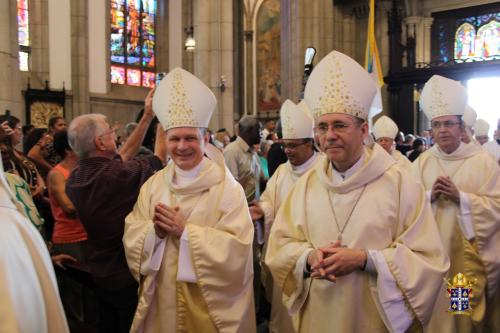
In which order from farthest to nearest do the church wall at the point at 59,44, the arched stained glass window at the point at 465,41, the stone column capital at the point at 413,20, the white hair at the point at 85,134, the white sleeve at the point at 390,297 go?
Answer: the church wall at the point at 59,44
the arched stained glass window at the point at 465,41
the stone column capital at the point at 413,20
the white hair at the point at 85,134
the white sleeve at the point at 390,297

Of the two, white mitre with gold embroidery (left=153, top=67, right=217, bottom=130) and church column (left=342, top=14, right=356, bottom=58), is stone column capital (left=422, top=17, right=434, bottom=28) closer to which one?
church column (left=342, top=14, right=356, bottom=58)

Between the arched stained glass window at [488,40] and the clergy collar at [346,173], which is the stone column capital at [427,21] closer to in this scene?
the arched stained glass window at [488,40]

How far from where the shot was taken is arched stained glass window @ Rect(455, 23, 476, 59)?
16.4m

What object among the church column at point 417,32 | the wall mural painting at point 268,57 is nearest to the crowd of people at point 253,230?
the church column at point 417,32

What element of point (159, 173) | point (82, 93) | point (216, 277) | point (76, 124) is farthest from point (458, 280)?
Answer: point (82, 93)

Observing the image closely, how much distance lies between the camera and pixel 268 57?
23969 millimetres

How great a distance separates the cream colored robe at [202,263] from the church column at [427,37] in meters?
14.8

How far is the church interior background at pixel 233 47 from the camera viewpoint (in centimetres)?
1316

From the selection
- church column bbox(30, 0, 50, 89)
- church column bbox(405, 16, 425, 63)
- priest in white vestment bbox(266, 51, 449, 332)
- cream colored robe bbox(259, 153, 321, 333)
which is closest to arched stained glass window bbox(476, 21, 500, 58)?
church column bbox(405, 16, 425, 63)

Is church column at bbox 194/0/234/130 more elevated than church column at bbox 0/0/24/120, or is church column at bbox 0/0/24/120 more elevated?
church column at bbox 194/0/234/130

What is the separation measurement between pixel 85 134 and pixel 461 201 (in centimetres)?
262

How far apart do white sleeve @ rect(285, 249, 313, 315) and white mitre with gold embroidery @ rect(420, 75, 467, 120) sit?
2.10 m

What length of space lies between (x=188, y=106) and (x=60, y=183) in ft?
4.52

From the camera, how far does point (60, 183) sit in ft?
12.7
